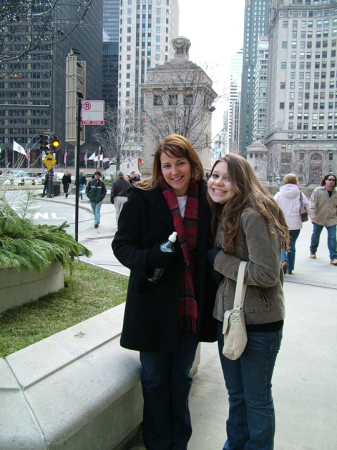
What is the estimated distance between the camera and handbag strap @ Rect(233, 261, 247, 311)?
6.82ft

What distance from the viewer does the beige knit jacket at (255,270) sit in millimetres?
2053

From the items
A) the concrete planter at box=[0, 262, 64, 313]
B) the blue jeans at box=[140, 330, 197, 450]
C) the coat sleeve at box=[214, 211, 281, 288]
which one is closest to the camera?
the coat sleeve at box=[214, 211, 281, 288]

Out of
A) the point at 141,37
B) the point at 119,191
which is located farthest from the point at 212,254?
the point at 141,37

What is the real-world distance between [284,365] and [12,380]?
8.96 ft

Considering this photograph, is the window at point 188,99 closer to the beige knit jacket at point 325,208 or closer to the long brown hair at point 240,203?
the beige knit jacket at point 325,208

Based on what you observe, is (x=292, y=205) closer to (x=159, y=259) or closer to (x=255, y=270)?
(x=255, y=270)

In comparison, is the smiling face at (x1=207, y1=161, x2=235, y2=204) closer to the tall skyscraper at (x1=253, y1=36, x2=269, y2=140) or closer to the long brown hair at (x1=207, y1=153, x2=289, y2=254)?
the long brown hair at (x1=207, y1=153, x2=289, y2=254)

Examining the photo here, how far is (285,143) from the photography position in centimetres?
11688

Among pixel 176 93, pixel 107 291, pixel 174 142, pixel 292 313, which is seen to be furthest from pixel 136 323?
pixel 176 93

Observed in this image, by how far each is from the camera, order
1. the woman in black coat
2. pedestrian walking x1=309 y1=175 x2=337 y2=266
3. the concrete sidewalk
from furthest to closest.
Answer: pedestrian walking x1=309 y1=175 x2=337 y2=266 → the concrete sidewalk → the woman in black coat

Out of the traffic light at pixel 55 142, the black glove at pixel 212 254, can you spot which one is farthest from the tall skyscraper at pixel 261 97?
the black glove at pixel 212 254

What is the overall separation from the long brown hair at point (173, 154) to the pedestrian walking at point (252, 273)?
0.17 meters

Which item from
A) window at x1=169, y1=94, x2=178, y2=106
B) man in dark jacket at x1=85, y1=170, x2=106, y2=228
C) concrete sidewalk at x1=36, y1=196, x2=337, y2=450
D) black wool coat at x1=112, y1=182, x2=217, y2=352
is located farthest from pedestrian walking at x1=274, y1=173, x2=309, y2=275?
window at x1=169, y1=94, x2=178, y2=106

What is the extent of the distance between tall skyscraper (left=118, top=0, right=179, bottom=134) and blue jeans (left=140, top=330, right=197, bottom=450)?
4428 inches
